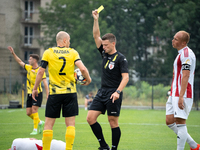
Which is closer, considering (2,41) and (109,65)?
(109,65)

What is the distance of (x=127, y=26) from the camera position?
3725 centimetres

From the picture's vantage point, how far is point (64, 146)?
Result: 5.34 meters

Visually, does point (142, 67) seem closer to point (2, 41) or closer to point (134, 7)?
point (134, 7)

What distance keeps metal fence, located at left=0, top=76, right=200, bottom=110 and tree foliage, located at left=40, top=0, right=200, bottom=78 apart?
10788 mm

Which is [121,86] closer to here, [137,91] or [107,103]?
[107,103]

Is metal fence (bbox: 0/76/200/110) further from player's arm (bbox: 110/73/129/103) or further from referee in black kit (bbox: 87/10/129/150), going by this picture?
player's arm (bbox: 110/73/129/103)

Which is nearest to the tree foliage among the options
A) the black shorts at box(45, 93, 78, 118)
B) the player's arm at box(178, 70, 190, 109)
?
the black shorts at box(45, 93, 78, 118)

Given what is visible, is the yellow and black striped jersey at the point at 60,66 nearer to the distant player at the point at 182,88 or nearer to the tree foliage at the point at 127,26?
the distant player at the point at 182,88

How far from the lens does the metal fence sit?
23.5 m

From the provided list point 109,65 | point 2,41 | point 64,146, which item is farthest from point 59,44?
point 2,41

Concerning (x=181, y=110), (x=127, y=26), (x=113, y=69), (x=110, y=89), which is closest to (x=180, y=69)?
(x=181, y=110)

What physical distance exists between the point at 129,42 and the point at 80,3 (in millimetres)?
8502

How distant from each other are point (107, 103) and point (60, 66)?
1.25 m

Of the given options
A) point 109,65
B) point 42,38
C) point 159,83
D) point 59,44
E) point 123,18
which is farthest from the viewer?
point 42,38
